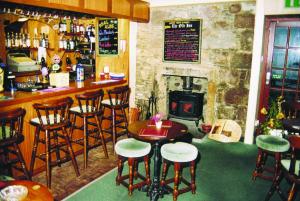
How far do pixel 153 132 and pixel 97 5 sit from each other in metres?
2.39

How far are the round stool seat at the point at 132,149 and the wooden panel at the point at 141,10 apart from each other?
295 cm

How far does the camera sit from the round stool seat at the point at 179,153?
3025mm

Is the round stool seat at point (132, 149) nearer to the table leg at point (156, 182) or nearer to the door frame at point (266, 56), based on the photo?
the table leg at point (156, 182)

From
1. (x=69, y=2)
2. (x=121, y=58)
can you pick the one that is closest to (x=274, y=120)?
(x=121, y=58)

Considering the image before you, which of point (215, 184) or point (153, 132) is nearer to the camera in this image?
point (153, 132)

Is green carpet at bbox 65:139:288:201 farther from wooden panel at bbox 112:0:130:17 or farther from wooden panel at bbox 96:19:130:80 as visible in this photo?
wooden panel at bbox 112:0:130:17

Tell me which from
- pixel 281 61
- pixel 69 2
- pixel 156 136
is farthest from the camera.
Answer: pixel 281 61

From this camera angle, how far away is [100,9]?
441 cm

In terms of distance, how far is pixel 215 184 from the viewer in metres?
3.62

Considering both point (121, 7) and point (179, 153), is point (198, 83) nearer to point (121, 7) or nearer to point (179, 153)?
point (121, 7)

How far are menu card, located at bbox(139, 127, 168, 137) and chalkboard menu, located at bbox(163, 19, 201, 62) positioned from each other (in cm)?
273

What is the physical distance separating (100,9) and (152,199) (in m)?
2.98

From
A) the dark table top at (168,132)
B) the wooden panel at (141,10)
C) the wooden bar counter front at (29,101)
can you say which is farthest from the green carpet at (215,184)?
the wooden panel at (141,10)

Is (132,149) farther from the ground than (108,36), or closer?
closer
